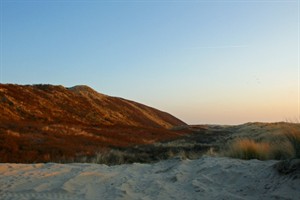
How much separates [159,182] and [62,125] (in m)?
25.9

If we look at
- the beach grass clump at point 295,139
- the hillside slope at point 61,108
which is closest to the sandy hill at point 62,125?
the hillside slope at point 61,108

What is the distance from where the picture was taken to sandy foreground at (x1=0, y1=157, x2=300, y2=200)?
865cm

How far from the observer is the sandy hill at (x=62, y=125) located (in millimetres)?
21013

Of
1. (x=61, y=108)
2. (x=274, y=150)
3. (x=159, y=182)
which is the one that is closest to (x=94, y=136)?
(x=61, y=108)

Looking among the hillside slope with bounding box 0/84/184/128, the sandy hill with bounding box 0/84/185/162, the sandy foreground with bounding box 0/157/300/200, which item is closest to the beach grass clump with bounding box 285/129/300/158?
the sandy foreground with bounding box 0/157/300/200

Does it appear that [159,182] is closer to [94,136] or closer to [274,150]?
[274,150]

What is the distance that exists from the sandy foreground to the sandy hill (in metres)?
7.13

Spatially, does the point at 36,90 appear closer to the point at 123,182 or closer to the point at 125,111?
the point at 125,111

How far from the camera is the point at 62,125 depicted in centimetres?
3475

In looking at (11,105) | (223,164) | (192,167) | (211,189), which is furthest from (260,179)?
(11,105)

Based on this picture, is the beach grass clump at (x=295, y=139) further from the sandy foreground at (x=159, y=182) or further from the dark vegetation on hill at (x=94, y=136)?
the sandy foreground at (x=159, y=182)

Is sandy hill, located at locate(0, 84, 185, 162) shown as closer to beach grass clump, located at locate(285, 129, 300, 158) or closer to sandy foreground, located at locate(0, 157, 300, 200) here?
sandy foreground, located at locate(0, 157, 300, 200)

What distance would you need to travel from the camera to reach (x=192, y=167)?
39.6ft

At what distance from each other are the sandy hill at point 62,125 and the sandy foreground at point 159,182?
23.4 ft
